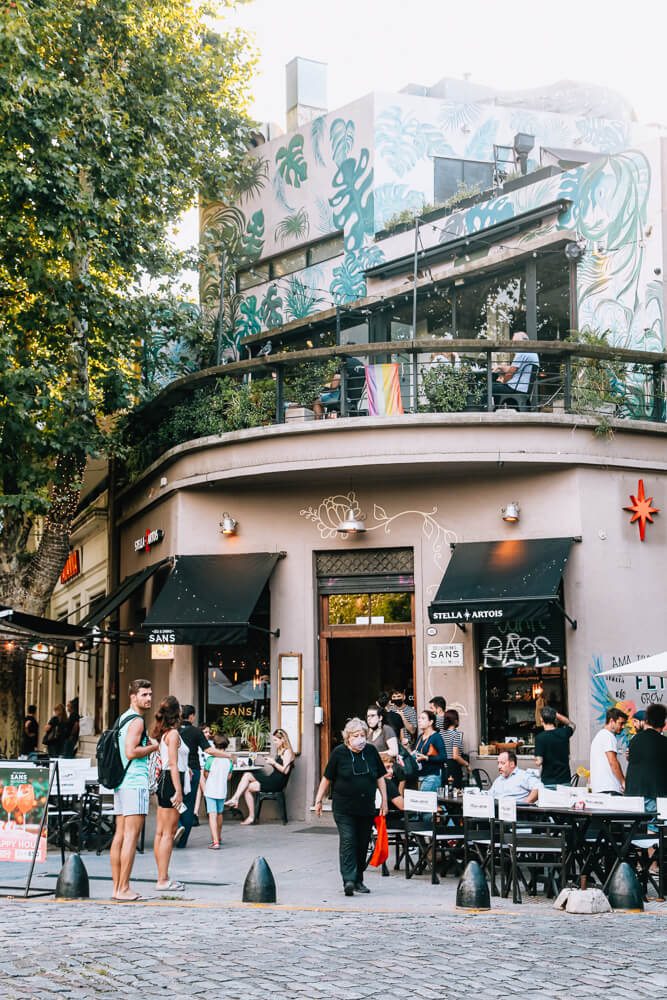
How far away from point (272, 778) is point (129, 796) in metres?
6.47

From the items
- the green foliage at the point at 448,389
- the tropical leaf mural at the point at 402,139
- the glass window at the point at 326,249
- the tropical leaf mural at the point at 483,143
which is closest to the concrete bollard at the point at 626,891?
the green foliage at the point at 448,389

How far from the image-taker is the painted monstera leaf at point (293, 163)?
2297 centimetres

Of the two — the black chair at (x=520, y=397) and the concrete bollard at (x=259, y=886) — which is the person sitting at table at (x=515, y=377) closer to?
the black chair at (x=520, y=397)

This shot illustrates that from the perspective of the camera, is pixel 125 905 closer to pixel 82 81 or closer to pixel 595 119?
pixel 82 81

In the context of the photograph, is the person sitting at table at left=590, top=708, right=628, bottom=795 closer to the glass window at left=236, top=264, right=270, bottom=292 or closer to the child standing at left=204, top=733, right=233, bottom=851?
the child standing at left=204, top=733, right=233, bottom=851

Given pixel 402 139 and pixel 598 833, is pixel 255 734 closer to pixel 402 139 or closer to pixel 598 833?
pixel 598 833

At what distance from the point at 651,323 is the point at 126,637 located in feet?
31.5

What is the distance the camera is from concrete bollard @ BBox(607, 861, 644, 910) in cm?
994

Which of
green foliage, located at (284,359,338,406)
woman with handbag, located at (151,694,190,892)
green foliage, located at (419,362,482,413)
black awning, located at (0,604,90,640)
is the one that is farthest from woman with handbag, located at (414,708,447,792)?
black awning, located at (0,604,90,640)

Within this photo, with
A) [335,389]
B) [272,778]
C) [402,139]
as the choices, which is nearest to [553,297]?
[335,389]

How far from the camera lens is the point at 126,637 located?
1881 centimetres

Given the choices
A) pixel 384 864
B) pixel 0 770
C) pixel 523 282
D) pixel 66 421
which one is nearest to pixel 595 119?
pixel 523 282

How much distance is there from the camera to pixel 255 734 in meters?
17.2

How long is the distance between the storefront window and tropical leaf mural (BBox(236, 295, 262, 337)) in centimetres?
977
